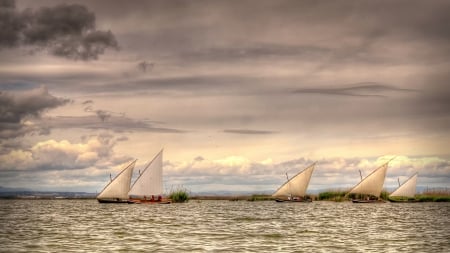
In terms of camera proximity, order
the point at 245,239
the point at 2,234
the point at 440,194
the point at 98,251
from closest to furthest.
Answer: the point at 98,251 < the point at 245,239 < the point at 2,234 < the point at 440,194

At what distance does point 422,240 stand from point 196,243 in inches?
669

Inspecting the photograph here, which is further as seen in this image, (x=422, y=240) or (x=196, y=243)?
(x=422, y=240)

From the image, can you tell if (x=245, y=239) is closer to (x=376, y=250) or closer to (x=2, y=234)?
(x=376, y=250)

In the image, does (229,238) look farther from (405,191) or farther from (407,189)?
(405,191)

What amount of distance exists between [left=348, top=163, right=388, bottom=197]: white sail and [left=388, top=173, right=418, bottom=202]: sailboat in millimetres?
7994

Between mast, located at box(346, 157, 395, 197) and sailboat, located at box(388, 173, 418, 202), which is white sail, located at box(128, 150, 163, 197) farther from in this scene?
sailboat, located at box(388, 173, 418, 202)

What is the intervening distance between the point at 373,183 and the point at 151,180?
4901 centimetres

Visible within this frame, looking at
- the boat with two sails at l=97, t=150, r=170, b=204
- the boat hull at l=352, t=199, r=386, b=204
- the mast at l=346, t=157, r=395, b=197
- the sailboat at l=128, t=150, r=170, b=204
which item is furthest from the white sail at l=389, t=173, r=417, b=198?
the sailboat at l=128, t=150, r=170, b=204

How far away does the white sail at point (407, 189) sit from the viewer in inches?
5079

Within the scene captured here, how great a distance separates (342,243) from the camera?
137 feet

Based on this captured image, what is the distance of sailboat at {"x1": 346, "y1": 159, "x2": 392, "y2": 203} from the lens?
12262 centimetres

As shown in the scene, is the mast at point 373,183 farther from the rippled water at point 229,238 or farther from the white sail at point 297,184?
the rippled water at point 229,238

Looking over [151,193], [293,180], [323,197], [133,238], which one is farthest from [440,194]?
[133,238]

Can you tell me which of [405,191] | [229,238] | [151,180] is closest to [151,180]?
[151,180]
